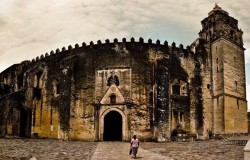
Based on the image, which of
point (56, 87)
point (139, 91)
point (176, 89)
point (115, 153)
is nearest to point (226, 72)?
point (176, 89)

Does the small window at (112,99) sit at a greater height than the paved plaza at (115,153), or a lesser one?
greater

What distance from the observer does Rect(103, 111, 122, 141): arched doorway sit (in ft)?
78.1

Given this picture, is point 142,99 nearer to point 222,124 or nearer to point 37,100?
point 222,124

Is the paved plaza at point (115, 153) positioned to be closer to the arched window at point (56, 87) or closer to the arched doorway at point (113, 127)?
the arched doorway at point (113, 127)

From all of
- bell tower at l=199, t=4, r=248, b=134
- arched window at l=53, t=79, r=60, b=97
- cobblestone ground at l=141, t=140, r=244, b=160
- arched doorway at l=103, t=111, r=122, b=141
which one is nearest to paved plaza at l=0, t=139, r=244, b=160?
cobblestone ground at l=141, t=140, r=244, b=160

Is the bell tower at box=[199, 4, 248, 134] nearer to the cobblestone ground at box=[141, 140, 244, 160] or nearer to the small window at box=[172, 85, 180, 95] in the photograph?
the small window at box=[172, 85, 180, 95]

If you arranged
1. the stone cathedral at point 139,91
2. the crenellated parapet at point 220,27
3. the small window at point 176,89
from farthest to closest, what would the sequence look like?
the crenellated parapet at point 220,27, the small window at point 176,89, the stone cathedral at point 139,91

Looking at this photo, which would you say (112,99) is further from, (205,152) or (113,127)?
(205,152)

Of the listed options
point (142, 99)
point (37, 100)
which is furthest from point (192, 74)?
point (37, 100)

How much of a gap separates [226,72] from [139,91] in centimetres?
694

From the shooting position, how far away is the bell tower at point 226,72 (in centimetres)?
2384

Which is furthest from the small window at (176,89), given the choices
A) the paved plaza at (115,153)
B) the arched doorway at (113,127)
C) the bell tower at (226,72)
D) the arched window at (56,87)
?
the arched window at (56,87)

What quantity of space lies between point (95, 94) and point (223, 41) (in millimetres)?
10187

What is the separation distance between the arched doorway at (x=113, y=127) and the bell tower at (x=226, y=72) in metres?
6.87
